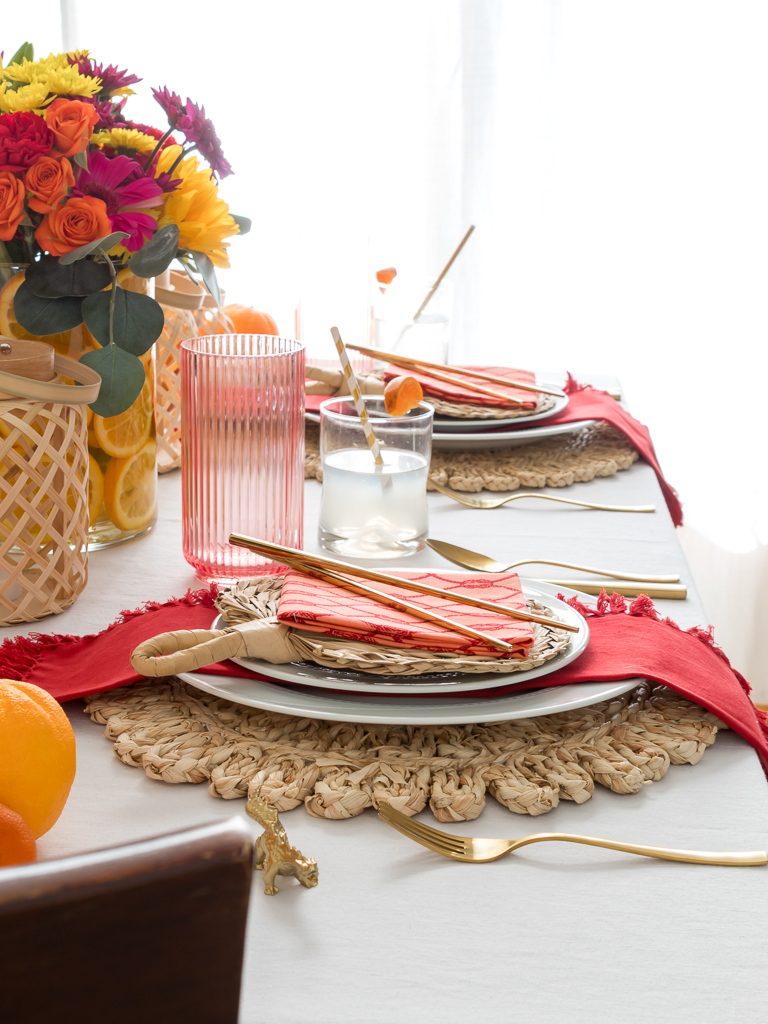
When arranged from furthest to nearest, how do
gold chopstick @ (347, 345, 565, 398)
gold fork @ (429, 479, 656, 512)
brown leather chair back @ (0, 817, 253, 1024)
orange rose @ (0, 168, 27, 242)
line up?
1. gold chopstick @ (347, 345, 565, 398)
2. gold fork @ (429, 479, 656, 512)
3. orange rose @ (0, 168, 27, 242)
4. brown leather chair back @ (0, 817, 253, 1024)

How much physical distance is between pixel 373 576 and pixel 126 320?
11.7 inches

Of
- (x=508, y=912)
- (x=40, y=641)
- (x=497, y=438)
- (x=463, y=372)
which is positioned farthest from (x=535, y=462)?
(x=508, y=912)

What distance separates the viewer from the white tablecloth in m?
0.39

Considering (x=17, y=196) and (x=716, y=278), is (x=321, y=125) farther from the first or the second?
(x=17, y=196)

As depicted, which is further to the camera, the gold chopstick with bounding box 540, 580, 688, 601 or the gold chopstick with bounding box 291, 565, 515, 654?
the gold chopstick with bounding box 540, 580, 688, 601

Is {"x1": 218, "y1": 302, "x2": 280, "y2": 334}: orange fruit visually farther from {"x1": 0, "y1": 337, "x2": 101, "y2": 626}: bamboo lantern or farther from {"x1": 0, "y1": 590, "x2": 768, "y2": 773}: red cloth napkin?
{"x1": 0, "y1": 590, "x2": 768, "y2": 773}: red cloth napkin

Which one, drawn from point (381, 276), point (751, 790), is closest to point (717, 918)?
point (751, 790)

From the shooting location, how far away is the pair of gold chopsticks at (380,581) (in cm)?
59

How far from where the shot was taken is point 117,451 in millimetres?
840

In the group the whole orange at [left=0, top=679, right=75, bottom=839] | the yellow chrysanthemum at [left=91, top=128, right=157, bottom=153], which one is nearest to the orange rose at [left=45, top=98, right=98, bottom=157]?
the yellow chrysanthemum at [left=91, top=128, right=157, bottom=153]

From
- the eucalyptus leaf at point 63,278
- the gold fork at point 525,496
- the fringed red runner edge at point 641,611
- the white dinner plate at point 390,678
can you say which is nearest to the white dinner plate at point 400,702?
the white dinner plate at point 390,678

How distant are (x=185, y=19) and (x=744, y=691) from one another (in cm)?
216

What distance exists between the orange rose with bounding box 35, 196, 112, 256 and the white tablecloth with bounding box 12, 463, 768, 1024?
0.36 m

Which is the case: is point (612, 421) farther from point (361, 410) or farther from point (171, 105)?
point (171, 105)
